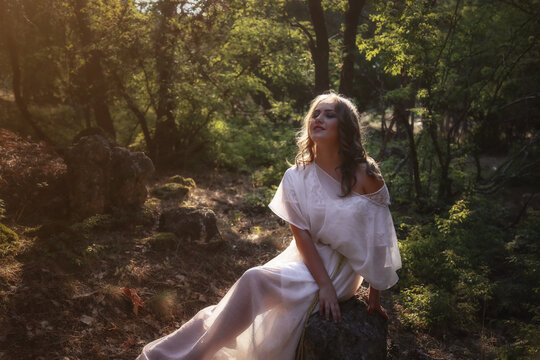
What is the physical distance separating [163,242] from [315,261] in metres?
2.91

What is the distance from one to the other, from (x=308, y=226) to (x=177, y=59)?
23.0 feet

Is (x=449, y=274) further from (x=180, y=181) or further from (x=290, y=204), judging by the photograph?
(x=180, y=181)

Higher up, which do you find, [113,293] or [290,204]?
[290,204]

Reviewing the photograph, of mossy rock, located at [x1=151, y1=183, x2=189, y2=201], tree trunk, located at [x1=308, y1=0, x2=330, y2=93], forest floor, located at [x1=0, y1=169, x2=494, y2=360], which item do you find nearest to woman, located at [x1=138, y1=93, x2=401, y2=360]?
forest floor, located at [x1=0, y1=169, x2=494, y2=360]

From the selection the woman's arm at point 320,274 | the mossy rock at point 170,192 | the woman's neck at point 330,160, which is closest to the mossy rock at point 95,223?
the mossy rock at point 170,192

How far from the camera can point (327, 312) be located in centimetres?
251

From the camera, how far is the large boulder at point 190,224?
17.3ft

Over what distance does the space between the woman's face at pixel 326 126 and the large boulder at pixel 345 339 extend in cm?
129

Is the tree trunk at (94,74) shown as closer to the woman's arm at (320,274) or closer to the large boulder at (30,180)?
the large boulder at (30,180)

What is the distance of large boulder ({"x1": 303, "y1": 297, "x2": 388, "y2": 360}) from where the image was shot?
96.2 inches

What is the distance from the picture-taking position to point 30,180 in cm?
483

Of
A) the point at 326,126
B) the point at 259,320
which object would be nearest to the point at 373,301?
the point at 259,320

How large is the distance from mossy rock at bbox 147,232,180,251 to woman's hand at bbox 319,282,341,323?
9.74 feet

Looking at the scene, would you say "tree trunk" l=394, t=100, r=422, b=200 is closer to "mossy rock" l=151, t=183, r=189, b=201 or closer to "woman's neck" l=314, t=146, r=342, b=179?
"mossy rock" l=151, t=183, r=189, b=201
